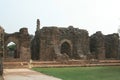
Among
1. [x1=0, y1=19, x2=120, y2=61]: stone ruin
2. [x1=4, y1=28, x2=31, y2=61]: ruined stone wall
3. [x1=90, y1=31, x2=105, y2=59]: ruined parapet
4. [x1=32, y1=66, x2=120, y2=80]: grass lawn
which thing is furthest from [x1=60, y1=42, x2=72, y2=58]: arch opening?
[x1=32, y1=66, x2=120, y2=80]: grass lawn

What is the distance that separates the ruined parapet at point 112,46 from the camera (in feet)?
118

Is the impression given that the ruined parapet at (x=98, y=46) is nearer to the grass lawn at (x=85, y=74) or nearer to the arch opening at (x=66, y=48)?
the arch opening at (x=66, y=48)

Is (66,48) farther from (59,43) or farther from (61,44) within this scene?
(59,43)

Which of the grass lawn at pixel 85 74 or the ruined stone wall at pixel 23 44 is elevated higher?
the ruined stone wall at pixel 23 44

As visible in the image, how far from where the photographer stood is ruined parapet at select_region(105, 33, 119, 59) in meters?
35.9

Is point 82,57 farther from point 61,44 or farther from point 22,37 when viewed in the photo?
point 22,37

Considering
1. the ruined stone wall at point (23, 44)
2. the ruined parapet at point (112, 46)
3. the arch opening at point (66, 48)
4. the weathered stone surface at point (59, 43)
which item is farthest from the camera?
the ruined parapet at point (112, 46)

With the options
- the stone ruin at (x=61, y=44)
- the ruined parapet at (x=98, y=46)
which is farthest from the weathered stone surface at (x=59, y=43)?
the ruined parapet at (x=98, y=46)

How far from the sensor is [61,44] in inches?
1296

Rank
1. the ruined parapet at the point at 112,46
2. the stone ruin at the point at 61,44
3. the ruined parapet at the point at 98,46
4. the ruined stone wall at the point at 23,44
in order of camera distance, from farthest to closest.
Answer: the ruined parapet at the point at 112,46, the ruined parapet at the point at 98,46, the stone ruin at the point at 61,44, the ruined stone wall at the point at 23,44

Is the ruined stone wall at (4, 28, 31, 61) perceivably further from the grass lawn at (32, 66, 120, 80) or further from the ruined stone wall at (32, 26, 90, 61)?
the grass lawn at (32, 66, 120, 80)

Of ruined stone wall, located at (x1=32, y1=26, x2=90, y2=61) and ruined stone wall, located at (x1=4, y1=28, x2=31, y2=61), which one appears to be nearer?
ruined stone wall, located at (x1=4, y1=28, x2=31, y2=61)

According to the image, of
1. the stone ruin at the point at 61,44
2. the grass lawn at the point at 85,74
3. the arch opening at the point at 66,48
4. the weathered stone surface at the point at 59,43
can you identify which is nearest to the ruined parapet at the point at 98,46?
the stone ruin at the point at 61,44

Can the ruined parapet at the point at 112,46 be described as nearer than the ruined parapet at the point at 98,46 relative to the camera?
No
